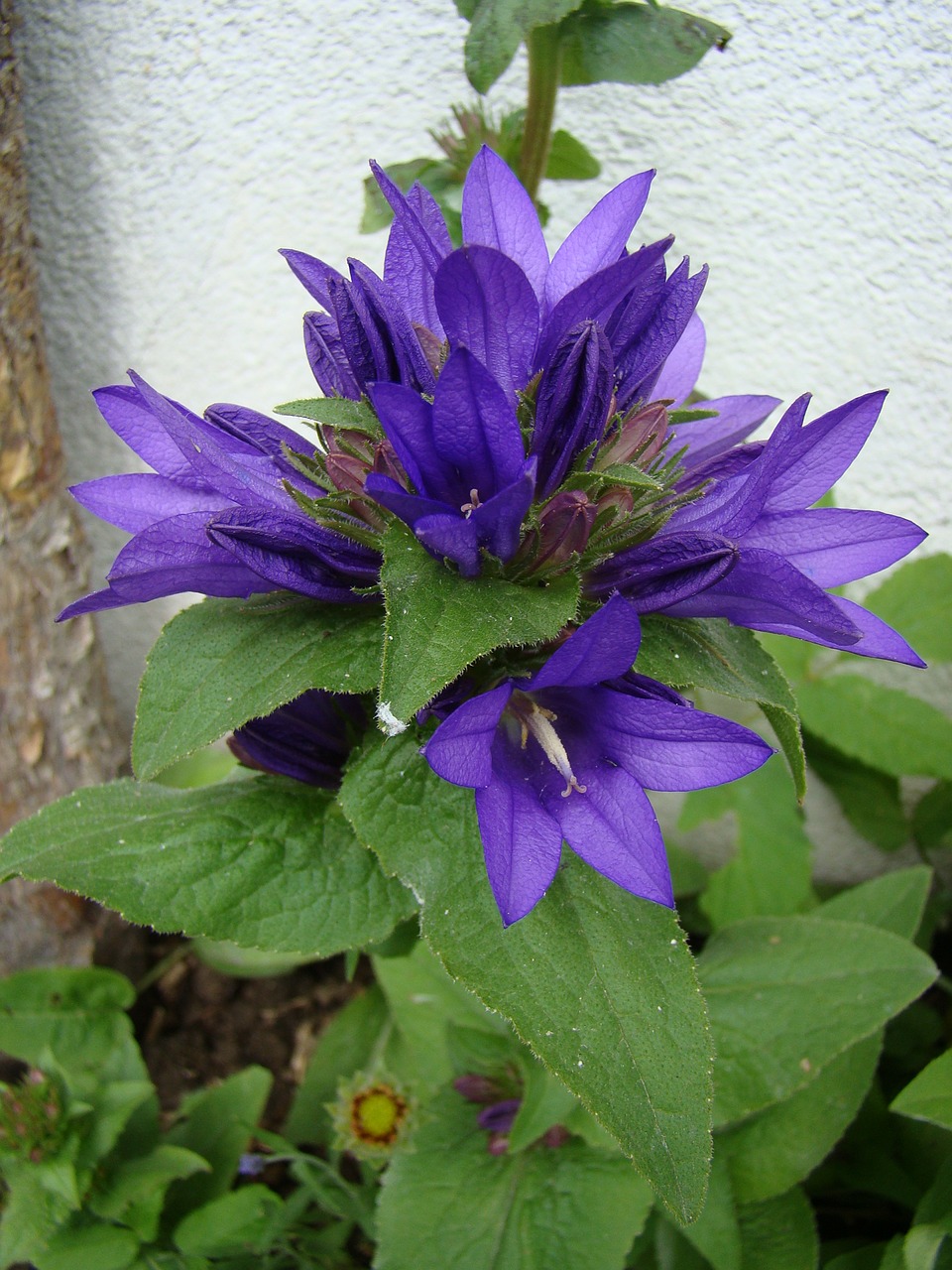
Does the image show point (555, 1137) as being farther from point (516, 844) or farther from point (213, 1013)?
point (213, 1013)

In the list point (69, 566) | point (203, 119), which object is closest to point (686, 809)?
point (69, 566)

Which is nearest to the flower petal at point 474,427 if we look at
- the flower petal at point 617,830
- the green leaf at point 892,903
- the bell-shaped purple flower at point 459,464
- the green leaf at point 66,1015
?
the bell-shaped purple flower at point 459,464

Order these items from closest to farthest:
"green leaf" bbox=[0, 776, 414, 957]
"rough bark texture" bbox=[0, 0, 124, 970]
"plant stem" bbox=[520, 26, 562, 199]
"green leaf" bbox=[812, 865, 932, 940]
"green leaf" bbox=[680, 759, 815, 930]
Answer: "green leaf" bbox=[0, 776, 414, 957]
"plant stem" bbox=[520, 26, 562, 199]
"green leaf" bbox=[812, 865, 932, 940]
"rough bark texture" bbox=[0, 0, 124, 970]
"green leaf" bbox=[680, 759, 815, 930]

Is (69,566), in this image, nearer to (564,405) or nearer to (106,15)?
(106,15)

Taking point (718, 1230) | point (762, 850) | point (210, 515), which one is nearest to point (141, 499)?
point (210, 515)

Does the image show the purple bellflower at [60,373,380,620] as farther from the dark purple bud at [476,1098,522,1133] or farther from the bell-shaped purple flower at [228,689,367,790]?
the dark purple bud at [476,1098,522,1133]

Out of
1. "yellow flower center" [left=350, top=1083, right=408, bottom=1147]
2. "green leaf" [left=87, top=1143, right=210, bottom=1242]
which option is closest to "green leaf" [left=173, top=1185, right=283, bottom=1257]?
"green leaf" [left=87, top=1143, right=210, bottom=1242]
